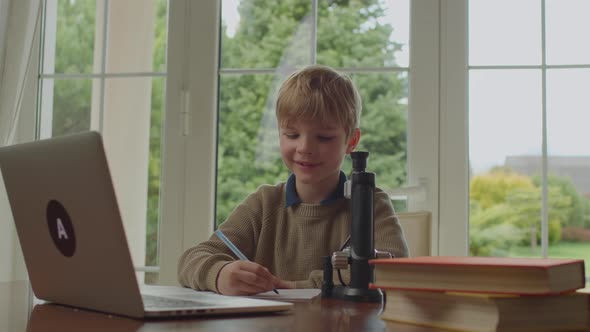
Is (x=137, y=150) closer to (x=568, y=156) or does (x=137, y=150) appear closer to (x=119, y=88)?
→ (x=119, y=88)

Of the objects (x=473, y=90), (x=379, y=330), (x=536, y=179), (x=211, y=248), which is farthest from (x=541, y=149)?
(x=379, y=330)

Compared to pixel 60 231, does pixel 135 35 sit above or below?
above

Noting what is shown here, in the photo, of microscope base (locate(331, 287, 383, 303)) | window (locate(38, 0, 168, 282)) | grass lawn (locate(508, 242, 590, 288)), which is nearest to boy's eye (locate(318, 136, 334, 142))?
microscope base (locate(331, 287, 383, 303))

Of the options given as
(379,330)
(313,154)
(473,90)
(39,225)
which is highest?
(473,90)

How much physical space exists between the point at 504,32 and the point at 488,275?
1947 mm

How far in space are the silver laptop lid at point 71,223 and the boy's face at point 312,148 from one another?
2.31 ft

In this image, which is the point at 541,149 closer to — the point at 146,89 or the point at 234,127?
the point at 234,127

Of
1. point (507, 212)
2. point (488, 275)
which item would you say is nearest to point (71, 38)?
point (507, 212)

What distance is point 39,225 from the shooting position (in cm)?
106

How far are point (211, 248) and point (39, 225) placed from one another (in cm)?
57

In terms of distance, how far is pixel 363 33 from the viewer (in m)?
2.64

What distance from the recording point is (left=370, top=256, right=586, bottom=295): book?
2.51 feet

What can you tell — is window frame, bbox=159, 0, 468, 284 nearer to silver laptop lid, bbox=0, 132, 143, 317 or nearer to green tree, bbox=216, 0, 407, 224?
green tree, bbox=216, 0, 407, 224

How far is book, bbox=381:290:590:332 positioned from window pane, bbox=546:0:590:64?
188 centimetres
